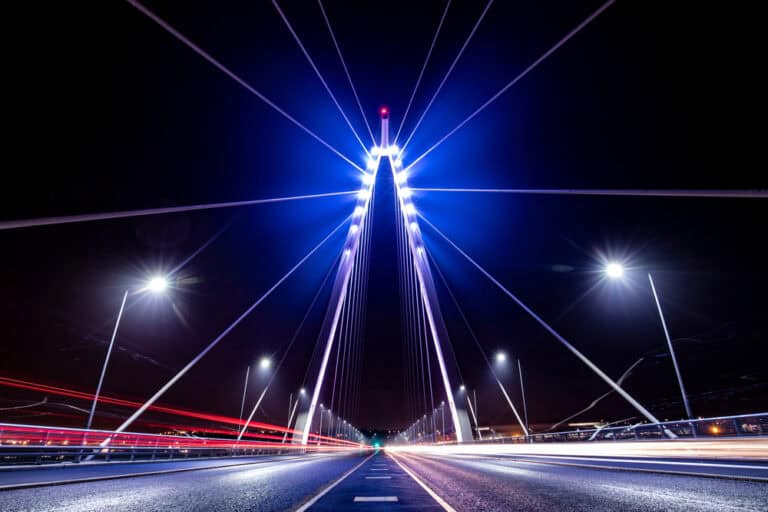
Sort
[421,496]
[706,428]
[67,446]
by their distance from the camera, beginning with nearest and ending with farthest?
[421,496] → [67,446] → [706,428]

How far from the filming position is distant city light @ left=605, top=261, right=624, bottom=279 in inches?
634

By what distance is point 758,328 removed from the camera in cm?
3631

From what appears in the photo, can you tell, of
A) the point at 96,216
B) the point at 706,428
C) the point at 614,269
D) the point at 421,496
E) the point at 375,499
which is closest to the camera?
the point at 375,499

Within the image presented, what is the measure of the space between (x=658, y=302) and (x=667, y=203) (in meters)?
4.43

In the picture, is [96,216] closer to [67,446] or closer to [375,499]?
[375,499]

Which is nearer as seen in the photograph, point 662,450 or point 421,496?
point 421,496

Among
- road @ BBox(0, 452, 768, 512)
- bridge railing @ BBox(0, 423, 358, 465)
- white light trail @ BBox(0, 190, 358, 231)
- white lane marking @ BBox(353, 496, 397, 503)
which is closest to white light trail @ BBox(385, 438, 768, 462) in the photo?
road @ BBox(0, 452, 768, 512)

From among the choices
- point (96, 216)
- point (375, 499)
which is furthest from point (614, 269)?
point (96, 216)

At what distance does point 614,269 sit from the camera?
53.2 ft

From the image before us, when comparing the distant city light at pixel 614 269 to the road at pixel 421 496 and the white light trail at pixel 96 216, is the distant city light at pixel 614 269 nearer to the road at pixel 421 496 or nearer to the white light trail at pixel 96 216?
the road at pixel 421 496

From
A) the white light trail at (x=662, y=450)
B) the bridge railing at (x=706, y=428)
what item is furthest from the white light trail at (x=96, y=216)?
the bridge railing at (x=706, y=428)

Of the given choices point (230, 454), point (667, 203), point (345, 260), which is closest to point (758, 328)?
point (667, 203)

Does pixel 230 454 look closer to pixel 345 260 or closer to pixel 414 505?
pixel 345 260

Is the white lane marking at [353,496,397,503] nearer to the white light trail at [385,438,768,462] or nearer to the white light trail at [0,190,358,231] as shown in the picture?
the white light trail at [0,190,358,231]
